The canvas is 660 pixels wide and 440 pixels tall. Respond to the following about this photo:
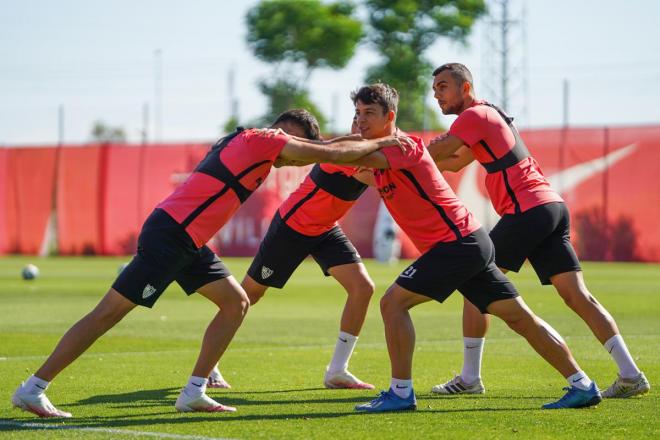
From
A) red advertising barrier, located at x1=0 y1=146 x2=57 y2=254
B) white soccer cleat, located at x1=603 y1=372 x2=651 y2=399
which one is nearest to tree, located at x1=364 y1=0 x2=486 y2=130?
red advertising barrier, located at x1=0 y1=146 x2=57 y2=254

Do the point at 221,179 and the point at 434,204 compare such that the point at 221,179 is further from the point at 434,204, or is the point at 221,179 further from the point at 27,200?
the point at 27,200

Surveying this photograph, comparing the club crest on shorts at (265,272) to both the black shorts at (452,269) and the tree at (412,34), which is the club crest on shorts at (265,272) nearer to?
the black shorts at (452,269)

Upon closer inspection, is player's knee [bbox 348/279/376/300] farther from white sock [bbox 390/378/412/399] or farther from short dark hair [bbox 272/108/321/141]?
white sock [bbox 390/378/412/399]

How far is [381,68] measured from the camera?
7650 centimetres

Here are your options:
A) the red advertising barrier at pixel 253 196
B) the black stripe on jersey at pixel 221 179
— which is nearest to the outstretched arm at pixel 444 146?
the black stripe on jersey at pixel 221 179

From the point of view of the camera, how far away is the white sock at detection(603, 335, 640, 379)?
923 cm

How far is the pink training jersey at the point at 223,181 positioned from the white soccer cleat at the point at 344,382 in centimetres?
232

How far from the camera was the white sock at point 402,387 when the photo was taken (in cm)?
845

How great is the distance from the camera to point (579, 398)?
28.1ft

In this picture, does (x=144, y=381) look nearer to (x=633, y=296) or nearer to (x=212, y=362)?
(x=212, y=362)

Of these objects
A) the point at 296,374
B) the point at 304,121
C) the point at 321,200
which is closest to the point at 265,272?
the point at 321,200

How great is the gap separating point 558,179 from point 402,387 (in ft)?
86.9

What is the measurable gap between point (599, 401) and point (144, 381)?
3.90 metres

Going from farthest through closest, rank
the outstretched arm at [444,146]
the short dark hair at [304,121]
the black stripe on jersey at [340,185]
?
1. the black stripe on jersey at [340,185]
2. the outstretched arm at [444,146]
3. the short dark hair at [304,121]
